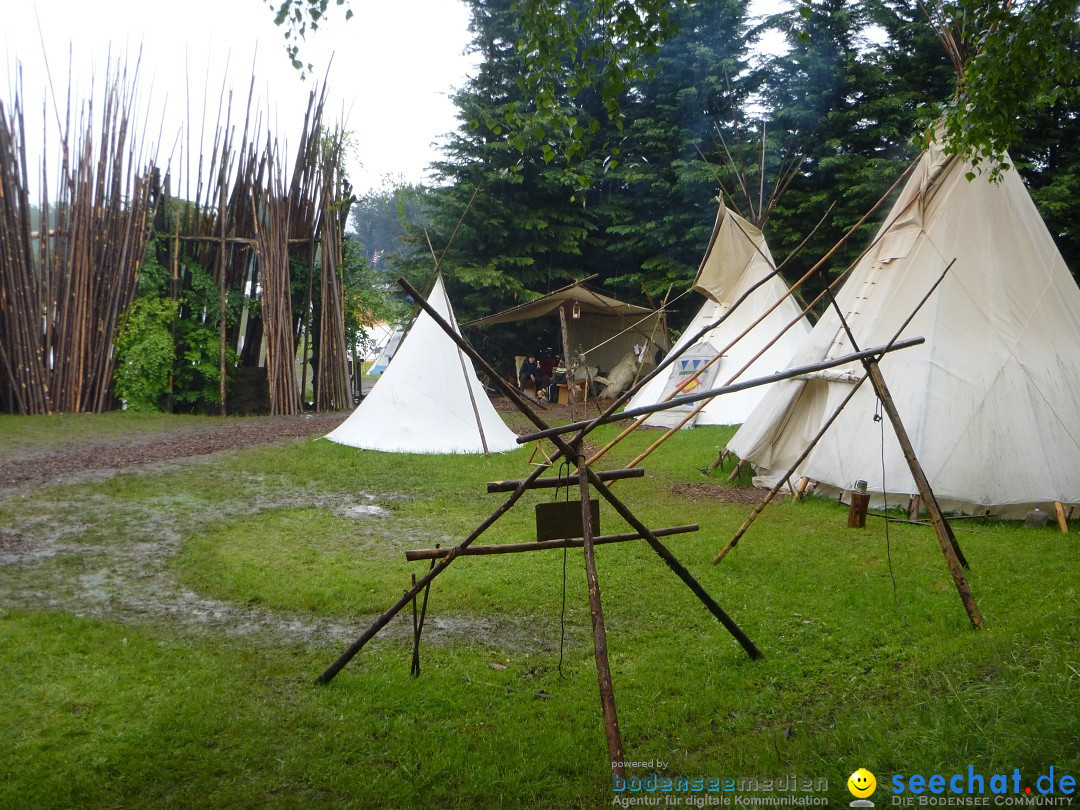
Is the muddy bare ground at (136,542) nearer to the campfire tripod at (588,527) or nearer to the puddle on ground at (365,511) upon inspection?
the puddle on ground at (365,511)

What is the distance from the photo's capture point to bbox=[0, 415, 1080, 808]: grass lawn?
295cm

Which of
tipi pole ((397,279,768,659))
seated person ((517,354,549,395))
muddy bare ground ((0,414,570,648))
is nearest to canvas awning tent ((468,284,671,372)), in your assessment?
seated person ((517,354,549,395))

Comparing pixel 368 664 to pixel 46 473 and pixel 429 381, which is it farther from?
pixel 429 381

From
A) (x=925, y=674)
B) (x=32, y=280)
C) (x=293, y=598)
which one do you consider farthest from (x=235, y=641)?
(x=32, y=280)

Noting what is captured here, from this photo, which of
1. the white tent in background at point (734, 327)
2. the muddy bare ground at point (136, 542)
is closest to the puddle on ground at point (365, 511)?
the muddy bare ground at point (136, 542)

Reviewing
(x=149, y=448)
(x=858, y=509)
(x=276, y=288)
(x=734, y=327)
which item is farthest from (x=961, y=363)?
(x=276, y=288)

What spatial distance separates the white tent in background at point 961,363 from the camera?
6910 mm

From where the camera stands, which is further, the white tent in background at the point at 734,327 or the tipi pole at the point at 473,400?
the white tent in background at the point at 734,327

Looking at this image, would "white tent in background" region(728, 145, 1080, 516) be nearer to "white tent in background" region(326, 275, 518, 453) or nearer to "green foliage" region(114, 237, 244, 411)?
"white tent in background" region(326, 275, 518, 453)

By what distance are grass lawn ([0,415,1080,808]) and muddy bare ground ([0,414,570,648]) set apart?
0.03 meters

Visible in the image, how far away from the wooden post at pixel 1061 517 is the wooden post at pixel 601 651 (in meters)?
5.03

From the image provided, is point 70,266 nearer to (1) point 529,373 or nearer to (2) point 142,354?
(2) point 142,354

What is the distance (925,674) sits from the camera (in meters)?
3.75

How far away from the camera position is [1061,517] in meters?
6.55
